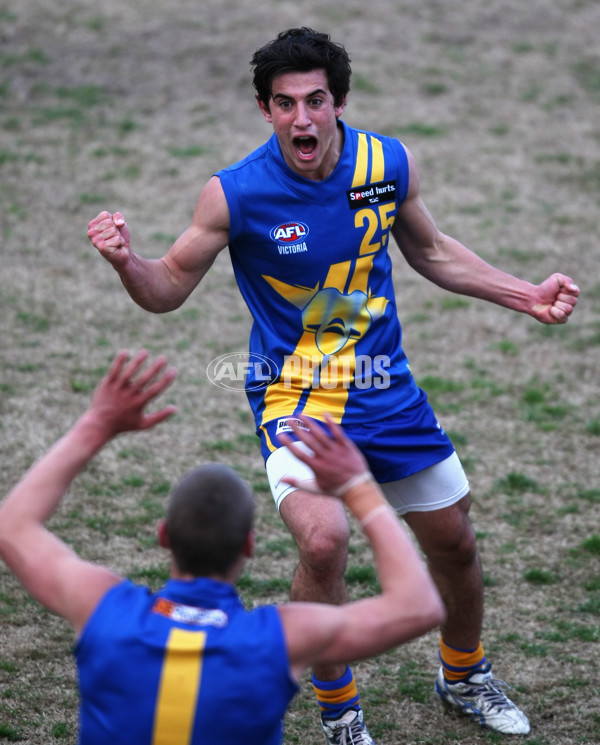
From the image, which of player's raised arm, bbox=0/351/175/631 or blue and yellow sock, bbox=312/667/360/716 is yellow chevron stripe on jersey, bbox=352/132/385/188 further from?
blue and yellow sock, bbox=312/667/360/716

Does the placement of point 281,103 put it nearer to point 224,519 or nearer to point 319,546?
point 319,546

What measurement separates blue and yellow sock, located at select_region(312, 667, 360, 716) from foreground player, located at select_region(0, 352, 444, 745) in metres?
1.50

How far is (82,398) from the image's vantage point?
25.0 feet

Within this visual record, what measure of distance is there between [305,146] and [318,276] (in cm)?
54

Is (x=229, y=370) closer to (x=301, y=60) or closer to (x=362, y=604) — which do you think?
(x=301, y=60)

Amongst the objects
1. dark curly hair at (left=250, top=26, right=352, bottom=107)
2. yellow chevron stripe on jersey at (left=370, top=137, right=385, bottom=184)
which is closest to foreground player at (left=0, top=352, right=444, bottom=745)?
yellow chevron stripe on jersey at (left=370, top=137, right=385, bottom=184)

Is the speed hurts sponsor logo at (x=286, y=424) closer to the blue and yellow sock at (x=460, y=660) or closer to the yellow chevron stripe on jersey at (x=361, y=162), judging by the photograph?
the yellow chevron stripe on jersey at (x=361, y=162)

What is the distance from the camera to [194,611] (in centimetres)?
242

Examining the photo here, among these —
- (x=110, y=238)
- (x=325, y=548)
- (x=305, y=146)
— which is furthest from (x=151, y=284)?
(x=325, y=548)

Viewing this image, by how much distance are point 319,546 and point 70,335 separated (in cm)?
543

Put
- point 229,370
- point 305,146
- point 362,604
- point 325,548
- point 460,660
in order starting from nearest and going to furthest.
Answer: point 362,604 → point 325,548 → point 305,146 → point 460,660 → point 229,370

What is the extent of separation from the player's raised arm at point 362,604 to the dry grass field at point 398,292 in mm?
2080

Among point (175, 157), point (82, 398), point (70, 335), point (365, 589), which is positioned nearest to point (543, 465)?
point (365, 589)

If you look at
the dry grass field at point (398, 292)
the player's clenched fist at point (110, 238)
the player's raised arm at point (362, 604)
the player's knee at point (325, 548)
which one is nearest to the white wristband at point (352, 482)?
the player's raised arm at point (362, 604)
